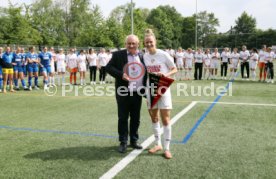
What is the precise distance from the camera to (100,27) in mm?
44906

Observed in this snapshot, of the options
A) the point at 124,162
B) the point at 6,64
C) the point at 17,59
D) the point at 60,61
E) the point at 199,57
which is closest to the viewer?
the point at 124,162

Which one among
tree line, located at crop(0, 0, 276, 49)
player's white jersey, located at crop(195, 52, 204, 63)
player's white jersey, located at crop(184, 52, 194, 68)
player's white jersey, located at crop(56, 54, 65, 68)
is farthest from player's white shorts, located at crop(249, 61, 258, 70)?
tree line, located at crop(0, 0, 276, 49)

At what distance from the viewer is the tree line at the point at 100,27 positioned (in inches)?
1501

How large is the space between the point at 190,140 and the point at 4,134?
13.4ft

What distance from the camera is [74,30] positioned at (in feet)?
224

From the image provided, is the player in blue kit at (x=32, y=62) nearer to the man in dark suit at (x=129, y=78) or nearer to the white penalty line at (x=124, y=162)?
the white penalty line at (x=124, y=162)

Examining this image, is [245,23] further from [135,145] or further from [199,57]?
[135,145]

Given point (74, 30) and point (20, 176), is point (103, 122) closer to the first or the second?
point (20, 176)

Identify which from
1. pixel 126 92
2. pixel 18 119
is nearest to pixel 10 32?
pixel 18 119

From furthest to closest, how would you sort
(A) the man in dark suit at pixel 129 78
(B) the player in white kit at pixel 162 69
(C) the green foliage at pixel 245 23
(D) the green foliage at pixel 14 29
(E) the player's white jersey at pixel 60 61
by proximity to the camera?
(C) the green foliage at pixel 245 23 → (D) the green foliage at pixel 14 29 → (E) the player's white jersey at pixel 60 61 → (A) the man in dark suit at pixel 129 78 → (B) the player in white kit at pixel 162 69

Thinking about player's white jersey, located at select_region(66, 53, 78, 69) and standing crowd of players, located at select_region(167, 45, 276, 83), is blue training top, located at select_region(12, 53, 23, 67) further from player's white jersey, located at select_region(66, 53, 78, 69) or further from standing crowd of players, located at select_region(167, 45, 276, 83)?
standing crowd of players, located at select_region(167, 45, 276, 83)

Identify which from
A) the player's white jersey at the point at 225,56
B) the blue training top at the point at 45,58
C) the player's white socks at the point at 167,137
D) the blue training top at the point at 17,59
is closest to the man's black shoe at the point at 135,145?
the player's white socks at the point at 167,137

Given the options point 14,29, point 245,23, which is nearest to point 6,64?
point 14,29

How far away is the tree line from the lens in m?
38.1
